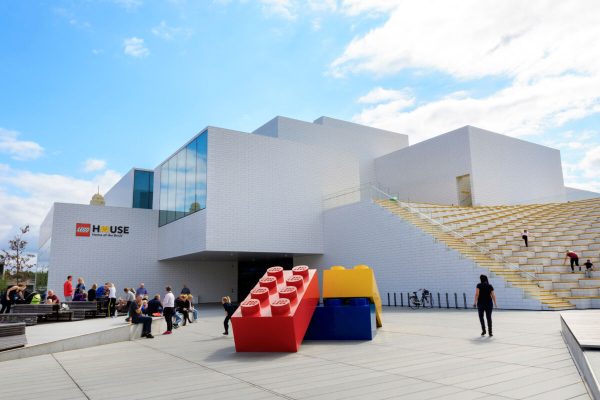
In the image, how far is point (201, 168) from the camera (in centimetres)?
2283

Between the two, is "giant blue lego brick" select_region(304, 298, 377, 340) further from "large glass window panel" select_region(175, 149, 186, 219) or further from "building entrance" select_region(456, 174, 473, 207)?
"building entrance" select_region(456, 174, 473, 207)

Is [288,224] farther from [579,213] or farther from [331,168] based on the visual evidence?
[579,213]

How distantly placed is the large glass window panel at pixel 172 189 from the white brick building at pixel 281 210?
0.13 meters

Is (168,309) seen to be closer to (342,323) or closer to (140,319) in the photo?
(140,319)

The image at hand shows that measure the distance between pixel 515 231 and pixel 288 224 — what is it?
38.6 feet

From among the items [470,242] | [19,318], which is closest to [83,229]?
[19,318]

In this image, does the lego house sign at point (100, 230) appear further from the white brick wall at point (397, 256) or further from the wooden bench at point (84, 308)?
the white brick wall at point (397, 256)

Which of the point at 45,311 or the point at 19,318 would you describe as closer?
the point at 19,318

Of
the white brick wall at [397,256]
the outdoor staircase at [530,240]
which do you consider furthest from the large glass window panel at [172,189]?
the outdoor staircase at [530,240]

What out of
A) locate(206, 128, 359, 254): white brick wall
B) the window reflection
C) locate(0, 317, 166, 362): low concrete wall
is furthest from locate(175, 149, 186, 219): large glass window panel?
locate(0, 317, 166, 362): low concrete wall

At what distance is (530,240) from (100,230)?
23455mm

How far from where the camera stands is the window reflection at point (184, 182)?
895 inches

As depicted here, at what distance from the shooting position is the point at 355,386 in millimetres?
5488

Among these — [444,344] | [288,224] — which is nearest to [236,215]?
[288,224]
